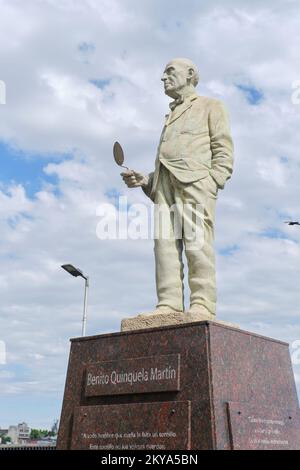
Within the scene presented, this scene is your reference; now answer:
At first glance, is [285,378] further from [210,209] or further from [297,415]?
[210,209]

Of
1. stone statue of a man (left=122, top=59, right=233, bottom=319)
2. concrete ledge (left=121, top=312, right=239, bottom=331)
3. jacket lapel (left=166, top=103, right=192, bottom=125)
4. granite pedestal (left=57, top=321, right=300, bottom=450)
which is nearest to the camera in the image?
granite pedestal (left=57, top=321, right=300, bottom=450)

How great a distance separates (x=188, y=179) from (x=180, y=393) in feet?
8.60

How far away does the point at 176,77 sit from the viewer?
8055mm

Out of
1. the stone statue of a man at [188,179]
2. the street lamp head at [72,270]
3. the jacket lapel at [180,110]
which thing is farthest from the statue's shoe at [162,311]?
the street lamp head at [72,270]

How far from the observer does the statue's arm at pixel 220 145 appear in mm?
7605

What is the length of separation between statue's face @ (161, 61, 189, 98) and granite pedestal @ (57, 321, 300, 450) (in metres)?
3.31

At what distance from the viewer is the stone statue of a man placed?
723 centimetres

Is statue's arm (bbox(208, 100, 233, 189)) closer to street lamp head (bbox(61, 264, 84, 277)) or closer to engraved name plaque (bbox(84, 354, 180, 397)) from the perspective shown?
engraved name plaque (bbox(84, 354, 180, 397))

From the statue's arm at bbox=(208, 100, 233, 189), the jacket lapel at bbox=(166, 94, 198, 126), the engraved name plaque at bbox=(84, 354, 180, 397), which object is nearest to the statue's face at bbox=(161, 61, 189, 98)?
the jacket lapel at bbox=(166, 94, 198, 126)

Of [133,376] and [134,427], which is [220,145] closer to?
[133,376]

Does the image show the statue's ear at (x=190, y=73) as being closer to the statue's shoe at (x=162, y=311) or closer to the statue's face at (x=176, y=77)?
the statue's face at (x=176, y=77)

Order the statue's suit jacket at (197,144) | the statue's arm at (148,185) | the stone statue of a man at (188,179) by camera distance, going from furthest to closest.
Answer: the statue's arm at (148,185), the statue's suit jacket at (197,144), the stone statue of a man at (188,179)

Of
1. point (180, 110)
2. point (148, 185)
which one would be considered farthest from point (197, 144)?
point (148, 185)
